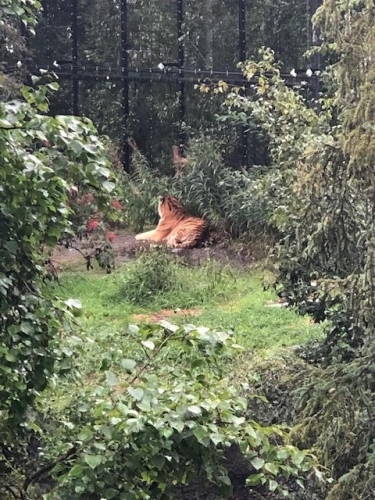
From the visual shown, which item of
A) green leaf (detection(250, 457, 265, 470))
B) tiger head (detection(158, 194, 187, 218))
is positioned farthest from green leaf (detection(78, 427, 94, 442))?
tiger head (detection(158, 194, 187, 218))

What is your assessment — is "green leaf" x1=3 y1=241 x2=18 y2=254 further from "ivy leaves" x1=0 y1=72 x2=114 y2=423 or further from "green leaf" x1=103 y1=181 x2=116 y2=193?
"green leaf" x1=103 y1=181 x2=116 y2=193

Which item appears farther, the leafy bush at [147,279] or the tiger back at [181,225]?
the tiger back at [181,225]

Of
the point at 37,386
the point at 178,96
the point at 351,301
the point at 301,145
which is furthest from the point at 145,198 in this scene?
the point at 37,386

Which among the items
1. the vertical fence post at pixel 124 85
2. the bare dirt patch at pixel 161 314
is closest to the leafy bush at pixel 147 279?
the bare dirt patch at pixel 161 314

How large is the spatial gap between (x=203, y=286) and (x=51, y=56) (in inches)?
212

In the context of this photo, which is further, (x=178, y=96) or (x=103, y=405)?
(x=178, y=96)

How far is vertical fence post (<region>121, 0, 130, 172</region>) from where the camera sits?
1123cm

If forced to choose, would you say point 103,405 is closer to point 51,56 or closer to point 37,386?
point 37,386

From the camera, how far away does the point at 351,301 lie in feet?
8.96

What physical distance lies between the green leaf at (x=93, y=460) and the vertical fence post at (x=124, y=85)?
9922 mm

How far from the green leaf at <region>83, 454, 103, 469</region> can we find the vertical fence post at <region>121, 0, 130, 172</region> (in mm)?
9922

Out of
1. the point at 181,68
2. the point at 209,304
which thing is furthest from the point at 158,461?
the point at 181,68

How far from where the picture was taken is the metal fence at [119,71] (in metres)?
11.0

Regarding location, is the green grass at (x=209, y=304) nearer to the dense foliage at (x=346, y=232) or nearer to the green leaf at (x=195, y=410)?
the dense foliage at (x=346, y=232)
